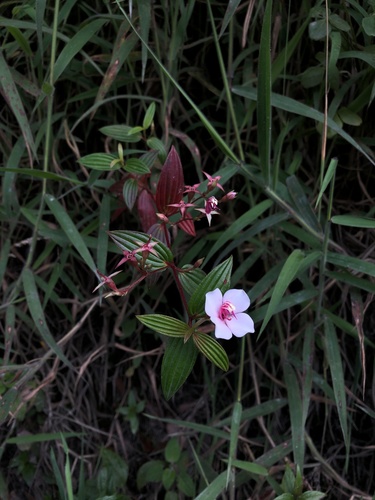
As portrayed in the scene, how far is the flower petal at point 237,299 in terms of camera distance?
2.84 feet

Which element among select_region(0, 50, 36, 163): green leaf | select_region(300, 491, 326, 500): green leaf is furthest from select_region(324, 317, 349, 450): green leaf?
select_region(0, 50, 36, 163): green leaf

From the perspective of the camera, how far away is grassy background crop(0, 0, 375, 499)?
1.16 meters

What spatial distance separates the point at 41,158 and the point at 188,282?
58 cm

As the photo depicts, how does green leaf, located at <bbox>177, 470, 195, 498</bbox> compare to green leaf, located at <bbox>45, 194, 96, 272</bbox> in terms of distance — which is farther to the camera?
green leaf, located at <bbox>177, 470, 195, 498</bbox>

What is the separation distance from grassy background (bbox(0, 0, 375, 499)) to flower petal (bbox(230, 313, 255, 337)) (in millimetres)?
248

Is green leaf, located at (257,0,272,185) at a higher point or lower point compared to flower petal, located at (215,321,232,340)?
higher

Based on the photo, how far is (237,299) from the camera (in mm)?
868

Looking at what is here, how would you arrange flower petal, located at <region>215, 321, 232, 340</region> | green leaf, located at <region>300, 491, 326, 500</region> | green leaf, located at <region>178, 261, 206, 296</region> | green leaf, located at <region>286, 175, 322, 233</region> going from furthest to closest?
green leaf, located at <region>286, 175, 322, 233</region>
green leaf, located at <region>300, 491, 326, 500</region>
green leaf, located at <region>178, 261, 206, 296</region>
flower petal, located at <region>215, 321, 232, 340</region>

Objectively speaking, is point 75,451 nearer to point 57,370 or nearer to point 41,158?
point 57,370

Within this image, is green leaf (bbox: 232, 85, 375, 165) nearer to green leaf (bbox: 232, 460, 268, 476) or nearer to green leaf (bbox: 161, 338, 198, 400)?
green leaf (bbox: 161, 338, 198, 400)

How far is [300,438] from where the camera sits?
117cm

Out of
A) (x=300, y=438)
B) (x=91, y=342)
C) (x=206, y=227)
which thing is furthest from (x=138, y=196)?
(x=300, y=438)

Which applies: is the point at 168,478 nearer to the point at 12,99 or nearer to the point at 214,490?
the point at 214,490

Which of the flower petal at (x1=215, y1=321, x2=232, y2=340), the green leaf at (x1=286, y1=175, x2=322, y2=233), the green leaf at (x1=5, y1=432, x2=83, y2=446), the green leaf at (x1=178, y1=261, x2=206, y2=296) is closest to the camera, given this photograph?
the flower petal at (x1=215, y1=321, x2=232, y2=340)
